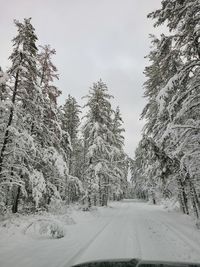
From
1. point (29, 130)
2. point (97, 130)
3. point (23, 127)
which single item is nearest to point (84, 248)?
point (23, 127)

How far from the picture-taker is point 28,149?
530 inches

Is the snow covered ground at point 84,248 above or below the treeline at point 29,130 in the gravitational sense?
below

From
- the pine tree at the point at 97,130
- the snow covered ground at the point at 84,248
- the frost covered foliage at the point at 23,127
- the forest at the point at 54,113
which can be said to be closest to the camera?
the snow covered ground at the point at 84,248

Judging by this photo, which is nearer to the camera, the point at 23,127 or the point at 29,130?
the point at 23,127

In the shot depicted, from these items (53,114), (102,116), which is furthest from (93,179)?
(53,114)

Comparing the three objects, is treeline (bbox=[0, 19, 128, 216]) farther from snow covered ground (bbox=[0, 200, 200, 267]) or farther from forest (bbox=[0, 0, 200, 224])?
snow covered ground (bbox=[0, 200, 200, 267])

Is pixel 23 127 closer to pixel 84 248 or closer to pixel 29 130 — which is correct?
pixel 29 130

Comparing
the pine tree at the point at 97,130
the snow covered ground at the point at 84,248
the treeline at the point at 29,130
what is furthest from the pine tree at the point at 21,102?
the pine tree at the point at 97,130

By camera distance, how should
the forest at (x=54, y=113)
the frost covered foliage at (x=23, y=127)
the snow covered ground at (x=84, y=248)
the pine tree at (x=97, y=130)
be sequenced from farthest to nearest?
the pine tree at (x=97, y=130), the frost covered foliage at (x=23, y=127), the forest at (x=54, y=113), the snow covered ground at (x=84, y=248)

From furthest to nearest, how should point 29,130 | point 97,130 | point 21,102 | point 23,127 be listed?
1. point 97,130
2. point 29,130
3. point 21,102
4. point 23,127

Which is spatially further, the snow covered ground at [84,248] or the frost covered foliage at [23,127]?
the frost covered foliage at [23,127]

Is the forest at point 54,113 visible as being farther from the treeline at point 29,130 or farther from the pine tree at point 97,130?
the pine tree at point 97,130

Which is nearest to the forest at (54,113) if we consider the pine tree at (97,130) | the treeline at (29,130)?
the treeline at (29,130)

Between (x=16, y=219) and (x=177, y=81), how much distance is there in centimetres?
1046
